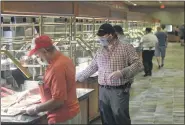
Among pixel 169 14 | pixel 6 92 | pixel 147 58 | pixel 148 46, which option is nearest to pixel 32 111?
pixel 6 92

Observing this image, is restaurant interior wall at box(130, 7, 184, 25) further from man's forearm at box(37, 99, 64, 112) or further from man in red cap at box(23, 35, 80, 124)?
man's forearm at box(37, 99, 64, 112)

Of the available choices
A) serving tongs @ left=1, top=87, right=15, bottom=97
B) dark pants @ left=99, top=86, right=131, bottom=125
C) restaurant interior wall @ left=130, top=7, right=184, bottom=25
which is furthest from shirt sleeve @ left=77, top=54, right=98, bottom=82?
restaurant interior wall @ left=130, top=7, right=184, bottom=25

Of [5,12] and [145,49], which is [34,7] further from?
[145,49]

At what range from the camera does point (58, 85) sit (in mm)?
3135

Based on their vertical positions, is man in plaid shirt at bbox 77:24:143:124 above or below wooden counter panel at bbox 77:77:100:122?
above

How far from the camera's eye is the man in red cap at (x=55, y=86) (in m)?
3.15

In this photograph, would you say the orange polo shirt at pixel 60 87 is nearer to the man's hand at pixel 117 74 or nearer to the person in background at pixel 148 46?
the man's hand at pixel 117 74

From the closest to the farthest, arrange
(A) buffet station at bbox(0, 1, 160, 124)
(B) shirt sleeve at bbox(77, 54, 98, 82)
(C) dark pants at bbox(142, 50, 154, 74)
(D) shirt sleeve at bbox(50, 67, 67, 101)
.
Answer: (D) shirt sleeve at bbox(50, 67, 67, 101)
(A) buffet station at bbox(0, 1, 160, 124)
(B) shirt sleeve at bbox(77, 54, 98, 82)
(C) dark pants at bbox(142, 50, 154, 74)

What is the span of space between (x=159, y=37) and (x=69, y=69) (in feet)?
34.0

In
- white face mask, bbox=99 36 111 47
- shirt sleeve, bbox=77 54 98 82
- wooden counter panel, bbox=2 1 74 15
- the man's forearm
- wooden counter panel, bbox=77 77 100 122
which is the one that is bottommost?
wooden counter panel, bbox=77 77 100 122

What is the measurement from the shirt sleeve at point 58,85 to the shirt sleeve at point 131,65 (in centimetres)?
113

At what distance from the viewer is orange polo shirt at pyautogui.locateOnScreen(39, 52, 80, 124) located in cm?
315

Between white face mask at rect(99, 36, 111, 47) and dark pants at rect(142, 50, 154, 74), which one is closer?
white face mask at rect(99, 36, 111, 47)

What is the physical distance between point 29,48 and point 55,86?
162 centimetres
